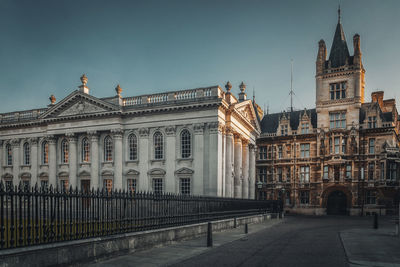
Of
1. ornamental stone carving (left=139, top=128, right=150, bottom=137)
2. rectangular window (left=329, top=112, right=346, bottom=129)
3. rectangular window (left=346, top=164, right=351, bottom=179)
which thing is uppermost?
rectangular window (left=329, top=112, right=346, bottom=129)

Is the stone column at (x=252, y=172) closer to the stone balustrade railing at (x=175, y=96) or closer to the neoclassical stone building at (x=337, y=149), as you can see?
the neoclassical stone building at (x=337, y=149)

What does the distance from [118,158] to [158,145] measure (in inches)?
178

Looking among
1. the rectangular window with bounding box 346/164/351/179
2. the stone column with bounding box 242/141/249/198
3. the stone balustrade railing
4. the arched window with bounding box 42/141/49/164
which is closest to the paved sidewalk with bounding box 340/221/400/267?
the stone balustrade railing

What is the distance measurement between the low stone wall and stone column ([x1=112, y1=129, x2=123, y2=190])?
19.2m

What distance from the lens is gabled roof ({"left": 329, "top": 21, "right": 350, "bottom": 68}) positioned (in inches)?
1715

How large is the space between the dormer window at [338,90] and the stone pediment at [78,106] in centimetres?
2811

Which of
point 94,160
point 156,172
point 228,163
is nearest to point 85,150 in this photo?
point 94,160

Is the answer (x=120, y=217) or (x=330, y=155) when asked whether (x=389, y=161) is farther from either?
(x=120, y=217)

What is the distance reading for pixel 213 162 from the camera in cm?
3100

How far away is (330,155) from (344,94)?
826 cm

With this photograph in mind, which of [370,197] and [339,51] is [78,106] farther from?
[370,197]

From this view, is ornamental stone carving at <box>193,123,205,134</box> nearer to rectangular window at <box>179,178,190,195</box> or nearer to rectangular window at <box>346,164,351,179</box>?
rectangular window at <box>179,178,190,195</box>

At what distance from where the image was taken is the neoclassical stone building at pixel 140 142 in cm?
3162

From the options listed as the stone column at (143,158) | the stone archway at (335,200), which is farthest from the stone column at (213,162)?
the stone archway at (335,200)
